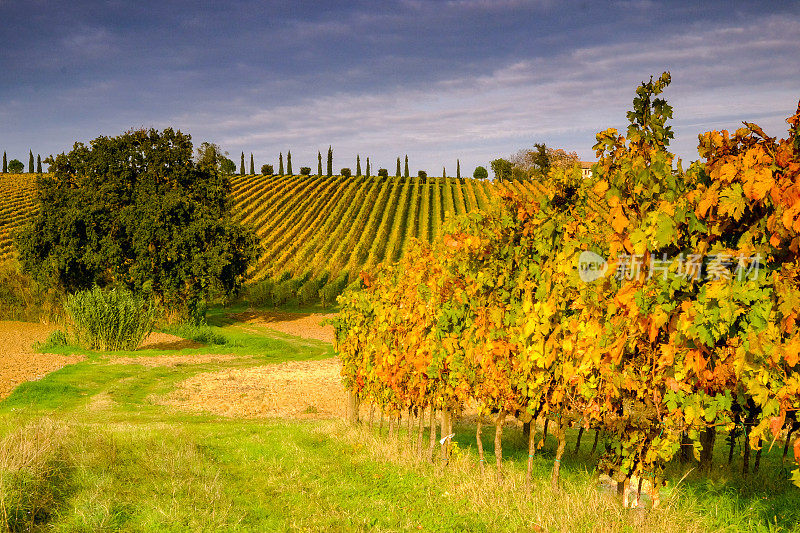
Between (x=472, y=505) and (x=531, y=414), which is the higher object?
(x=531, y=414)

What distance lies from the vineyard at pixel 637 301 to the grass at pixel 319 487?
571 millimetres

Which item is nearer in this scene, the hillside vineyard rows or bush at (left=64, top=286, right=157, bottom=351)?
bush at (left=64, top=286, right=157, bottom=351)

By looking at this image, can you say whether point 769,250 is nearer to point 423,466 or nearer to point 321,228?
point 423,466

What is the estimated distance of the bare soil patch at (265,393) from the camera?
542 inches

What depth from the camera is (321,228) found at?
59594 millimetres

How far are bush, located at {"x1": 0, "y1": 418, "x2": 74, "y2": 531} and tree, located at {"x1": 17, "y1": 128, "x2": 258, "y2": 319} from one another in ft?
74.4

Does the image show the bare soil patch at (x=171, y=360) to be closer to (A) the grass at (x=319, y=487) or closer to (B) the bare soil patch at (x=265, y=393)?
(B) the bare soil patch at (x=265, y=393)

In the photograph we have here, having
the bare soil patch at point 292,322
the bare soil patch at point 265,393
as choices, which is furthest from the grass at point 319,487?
Result: the bare soil patch at point 292,322

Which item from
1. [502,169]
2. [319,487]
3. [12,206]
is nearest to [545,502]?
[319,487]

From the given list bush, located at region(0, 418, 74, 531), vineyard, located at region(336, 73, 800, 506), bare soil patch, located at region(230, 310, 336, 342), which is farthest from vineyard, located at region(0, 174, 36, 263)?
vineyard, located at region(336, 73, 800, 506)

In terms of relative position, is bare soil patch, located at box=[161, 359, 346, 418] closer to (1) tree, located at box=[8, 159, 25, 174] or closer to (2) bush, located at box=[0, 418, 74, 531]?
(2) bush, located at box=[0, 418, 74, 531]

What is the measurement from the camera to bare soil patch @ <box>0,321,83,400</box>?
16.6 metres

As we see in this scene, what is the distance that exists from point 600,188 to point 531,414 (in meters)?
2.69

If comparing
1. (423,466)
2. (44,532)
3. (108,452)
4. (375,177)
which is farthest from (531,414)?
(375,177)
